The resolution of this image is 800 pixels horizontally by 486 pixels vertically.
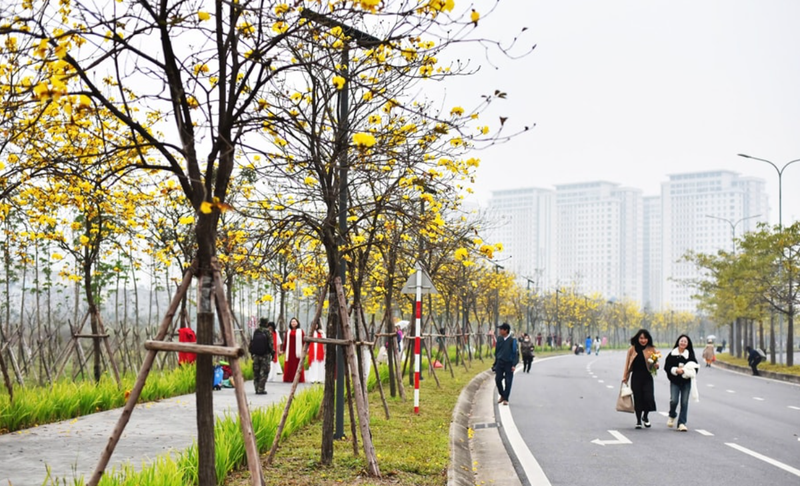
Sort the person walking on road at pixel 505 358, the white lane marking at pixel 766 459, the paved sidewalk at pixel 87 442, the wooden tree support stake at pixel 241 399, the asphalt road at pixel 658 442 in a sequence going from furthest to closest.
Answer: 1. the person walking on road at pixel 505 358
2. the white lane marking at pixel 766 459
3. the asphalt road at pixel 658 442
4. the paved sidewalk at pixel 87 442
5. the wooden tree support stake at pixel 241 399

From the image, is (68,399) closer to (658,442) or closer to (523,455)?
(523,455)

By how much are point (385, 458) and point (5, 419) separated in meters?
5.33

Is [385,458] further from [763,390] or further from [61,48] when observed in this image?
[763,390]

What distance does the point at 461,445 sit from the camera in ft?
38.2

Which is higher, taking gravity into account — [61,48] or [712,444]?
[61,48]

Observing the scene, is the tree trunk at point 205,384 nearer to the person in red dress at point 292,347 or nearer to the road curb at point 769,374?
the person in red dress at point 292,347

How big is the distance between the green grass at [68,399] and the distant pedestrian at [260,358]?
1.74 m

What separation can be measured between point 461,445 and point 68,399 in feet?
19.7

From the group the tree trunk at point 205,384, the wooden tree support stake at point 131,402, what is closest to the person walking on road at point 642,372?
the tree trunk at point 205,384

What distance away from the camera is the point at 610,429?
14266 mm

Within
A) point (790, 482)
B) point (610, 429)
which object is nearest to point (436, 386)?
point (610, 429)

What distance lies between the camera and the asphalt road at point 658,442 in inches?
382

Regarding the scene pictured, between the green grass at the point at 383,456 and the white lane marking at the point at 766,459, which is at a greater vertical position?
the green grass at the point at 383,456

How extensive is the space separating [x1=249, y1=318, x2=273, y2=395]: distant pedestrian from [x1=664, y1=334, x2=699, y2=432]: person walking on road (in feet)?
28.4
